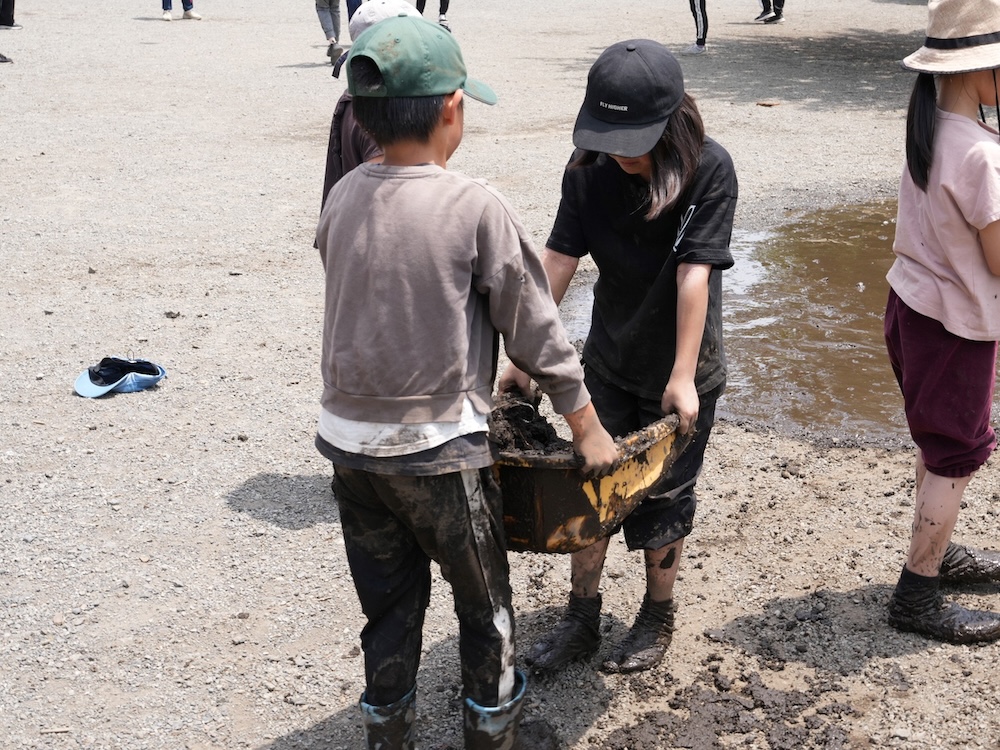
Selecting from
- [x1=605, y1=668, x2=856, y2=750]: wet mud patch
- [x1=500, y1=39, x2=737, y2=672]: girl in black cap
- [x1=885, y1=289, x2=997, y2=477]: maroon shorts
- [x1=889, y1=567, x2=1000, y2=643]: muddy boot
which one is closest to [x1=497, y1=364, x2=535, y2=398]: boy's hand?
[x1=500, y1=39, x2=737, y2=672]: girl in black cap

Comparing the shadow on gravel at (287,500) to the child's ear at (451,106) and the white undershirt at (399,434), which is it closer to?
the white undershirt at (399,434)

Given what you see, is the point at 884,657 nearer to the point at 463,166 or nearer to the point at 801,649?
the point at 801,649

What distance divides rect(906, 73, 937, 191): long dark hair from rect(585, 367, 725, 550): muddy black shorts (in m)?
0.82

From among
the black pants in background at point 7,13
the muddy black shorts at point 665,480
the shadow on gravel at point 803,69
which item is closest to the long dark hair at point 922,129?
the muddy black shorts at point 665,480

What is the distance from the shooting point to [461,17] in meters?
20.7

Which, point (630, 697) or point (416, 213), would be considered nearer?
point (416, 213)

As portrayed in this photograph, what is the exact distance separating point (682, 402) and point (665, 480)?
378mm

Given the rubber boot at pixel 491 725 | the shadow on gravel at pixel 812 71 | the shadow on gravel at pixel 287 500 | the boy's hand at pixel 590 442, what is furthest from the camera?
the shadow on gravel at pixel 812 71

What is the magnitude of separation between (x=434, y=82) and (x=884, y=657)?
2249mm

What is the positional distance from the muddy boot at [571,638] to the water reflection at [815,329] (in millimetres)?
1934

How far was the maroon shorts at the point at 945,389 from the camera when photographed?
314 cm

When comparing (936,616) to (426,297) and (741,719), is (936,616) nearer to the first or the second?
(741,719)

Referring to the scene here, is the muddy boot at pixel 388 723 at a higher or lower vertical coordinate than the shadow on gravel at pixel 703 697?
higher

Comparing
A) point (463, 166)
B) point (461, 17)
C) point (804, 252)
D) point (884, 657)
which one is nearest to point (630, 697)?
point (884, 657)
